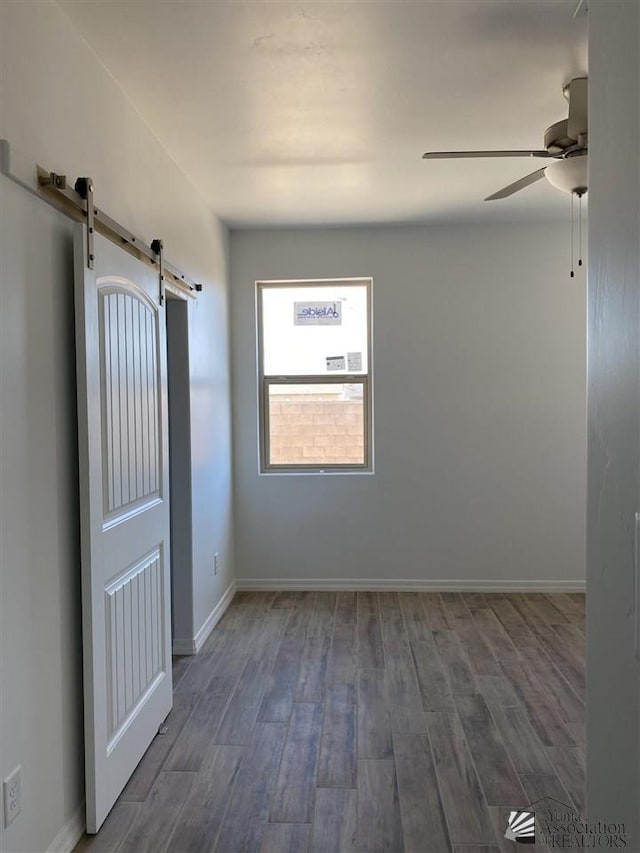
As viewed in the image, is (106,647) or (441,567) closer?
(106,647)

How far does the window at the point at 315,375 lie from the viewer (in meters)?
5.06

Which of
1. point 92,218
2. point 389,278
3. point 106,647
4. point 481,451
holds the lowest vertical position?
point 106,647

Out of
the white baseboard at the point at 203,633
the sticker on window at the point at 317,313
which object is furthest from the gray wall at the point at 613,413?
the sticker on window at the point at 317,313

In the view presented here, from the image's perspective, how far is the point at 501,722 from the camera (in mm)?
2908

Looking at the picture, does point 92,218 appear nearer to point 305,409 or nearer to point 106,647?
point 106,647

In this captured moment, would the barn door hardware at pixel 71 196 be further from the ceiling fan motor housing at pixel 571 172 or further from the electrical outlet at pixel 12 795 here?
the ceiling fan motor housing at pixel 571 172

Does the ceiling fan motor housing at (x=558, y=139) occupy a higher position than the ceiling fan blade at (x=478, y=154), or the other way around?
the ceiling fan motor housing at (x=558, y=139)

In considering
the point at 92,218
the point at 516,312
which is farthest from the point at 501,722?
the point at 516,312

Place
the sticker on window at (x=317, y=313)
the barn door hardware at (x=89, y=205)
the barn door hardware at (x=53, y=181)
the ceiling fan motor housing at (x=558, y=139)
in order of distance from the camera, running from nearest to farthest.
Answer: the barn door hardware at (x=53, y=181), the barn door hardware at (x=89, y=205), the ceiling fan motor housing at (x=558, y=139), the sticker on window at (x=317, y=313)

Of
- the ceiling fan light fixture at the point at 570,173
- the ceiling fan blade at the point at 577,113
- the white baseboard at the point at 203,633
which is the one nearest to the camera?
the ceiling fan blade at the point at 577,113

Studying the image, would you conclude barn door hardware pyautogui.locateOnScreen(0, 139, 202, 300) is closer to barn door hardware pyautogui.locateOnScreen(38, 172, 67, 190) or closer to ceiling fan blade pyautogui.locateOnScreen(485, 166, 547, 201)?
barn door hardware pyautogui.locateOnScreen(38, 172, 67, 190)

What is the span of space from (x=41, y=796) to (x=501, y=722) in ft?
6.30

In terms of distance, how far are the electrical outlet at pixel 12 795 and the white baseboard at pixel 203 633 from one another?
1.99 meters

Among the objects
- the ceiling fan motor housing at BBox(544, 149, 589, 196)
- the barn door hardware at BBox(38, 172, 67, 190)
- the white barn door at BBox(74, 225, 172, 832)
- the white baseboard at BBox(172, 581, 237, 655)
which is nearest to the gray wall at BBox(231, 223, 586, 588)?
the white baseboard at BBox(172, 581, 237, 655)
